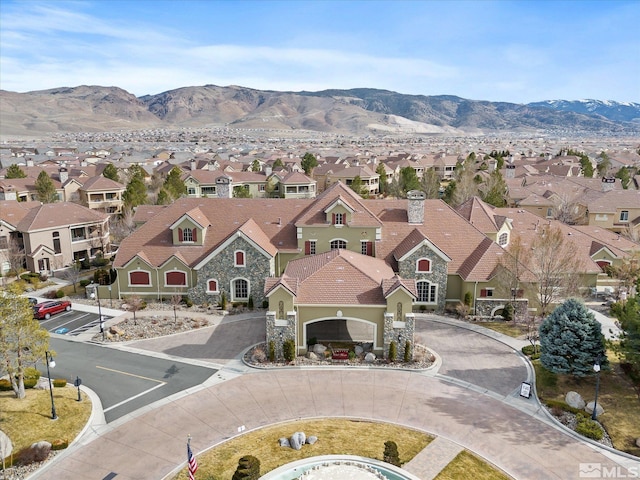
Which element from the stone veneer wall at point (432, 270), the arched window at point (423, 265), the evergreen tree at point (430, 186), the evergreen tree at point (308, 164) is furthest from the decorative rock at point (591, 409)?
the evergreen tree at point (308, 164)

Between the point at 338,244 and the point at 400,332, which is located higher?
the point at 338,244

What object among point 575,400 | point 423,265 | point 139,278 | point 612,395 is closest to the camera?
point 575,400

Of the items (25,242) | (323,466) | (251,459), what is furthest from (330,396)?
(25,242)

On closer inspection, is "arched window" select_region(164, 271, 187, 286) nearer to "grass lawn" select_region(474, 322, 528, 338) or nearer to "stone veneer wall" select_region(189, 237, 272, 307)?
"stone veneer wall" select_region(189, 237, 272, 307)

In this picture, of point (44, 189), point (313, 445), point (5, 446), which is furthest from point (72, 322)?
point (44, 189)

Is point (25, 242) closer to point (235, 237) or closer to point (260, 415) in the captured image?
point (235, 237)

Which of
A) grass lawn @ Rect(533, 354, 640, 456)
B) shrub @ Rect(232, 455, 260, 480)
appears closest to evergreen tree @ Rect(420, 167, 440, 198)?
grass lawn @ Rect(533, 354, 640, 456)

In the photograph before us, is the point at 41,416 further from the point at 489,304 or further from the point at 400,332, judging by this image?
the point at 489,304
